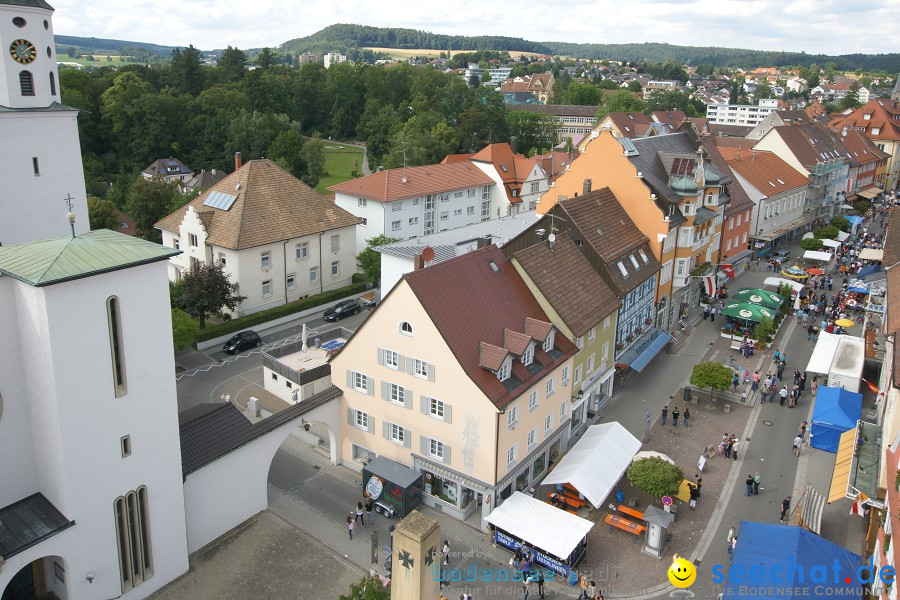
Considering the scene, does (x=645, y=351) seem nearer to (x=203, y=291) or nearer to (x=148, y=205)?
(x=203, y=291)

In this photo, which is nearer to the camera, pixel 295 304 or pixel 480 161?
pixel 295 304

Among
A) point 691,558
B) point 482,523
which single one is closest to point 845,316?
point 691,558

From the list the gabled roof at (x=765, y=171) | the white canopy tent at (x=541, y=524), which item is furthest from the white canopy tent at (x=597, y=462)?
the gabled roof at (x=765, y=171)

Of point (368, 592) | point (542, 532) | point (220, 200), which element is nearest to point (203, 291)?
point (220, 200)

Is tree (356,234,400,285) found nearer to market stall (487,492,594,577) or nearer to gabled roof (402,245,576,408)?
gabled roof (402,245,576,408)

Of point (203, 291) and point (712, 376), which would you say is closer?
point (712, 376)

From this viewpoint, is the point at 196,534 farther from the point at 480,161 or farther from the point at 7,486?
the point at 480,161
